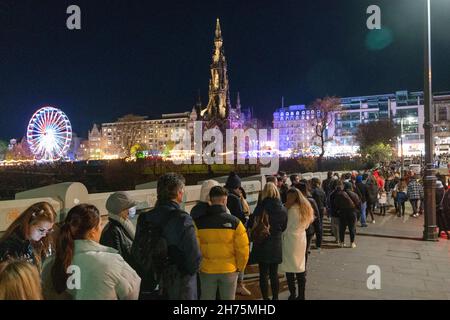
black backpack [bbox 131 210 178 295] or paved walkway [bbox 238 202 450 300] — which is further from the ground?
black backpack [bbox 131 210 178 295]

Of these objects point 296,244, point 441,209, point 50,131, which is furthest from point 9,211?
point 50,131

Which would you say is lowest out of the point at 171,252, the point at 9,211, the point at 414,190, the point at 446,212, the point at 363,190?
the point at 446,212

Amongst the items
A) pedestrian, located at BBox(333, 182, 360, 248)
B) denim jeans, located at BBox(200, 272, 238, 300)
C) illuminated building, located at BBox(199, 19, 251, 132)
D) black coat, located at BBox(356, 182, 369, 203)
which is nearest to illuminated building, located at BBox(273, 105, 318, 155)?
illuminated building, located at BBox(199, 19, 251, 132)

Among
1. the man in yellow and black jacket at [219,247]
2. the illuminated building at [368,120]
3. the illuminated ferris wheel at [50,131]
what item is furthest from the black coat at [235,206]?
the illuminated building at [368,120]

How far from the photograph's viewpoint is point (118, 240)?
4480mm

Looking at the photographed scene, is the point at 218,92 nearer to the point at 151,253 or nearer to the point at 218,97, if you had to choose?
the point at 218,97

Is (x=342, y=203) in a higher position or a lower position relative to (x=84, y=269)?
lower

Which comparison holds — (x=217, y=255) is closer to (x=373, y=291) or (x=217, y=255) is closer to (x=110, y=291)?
(x=110, y=291)

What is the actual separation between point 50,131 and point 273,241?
189 feet

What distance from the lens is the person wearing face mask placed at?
4.46 m

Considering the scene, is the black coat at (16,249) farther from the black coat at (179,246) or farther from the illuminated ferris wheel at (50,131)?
the illuminated ferris wheel at (50,131)

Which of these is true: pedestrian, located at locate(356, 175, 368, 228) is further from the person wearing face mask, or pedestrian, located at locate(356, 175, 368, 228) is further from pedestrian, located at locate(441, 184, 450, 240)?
the person wearing face mask

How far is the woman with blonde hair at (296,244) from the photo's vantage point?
256 inches

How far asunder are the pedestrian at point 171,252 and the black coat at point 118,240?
157mm
